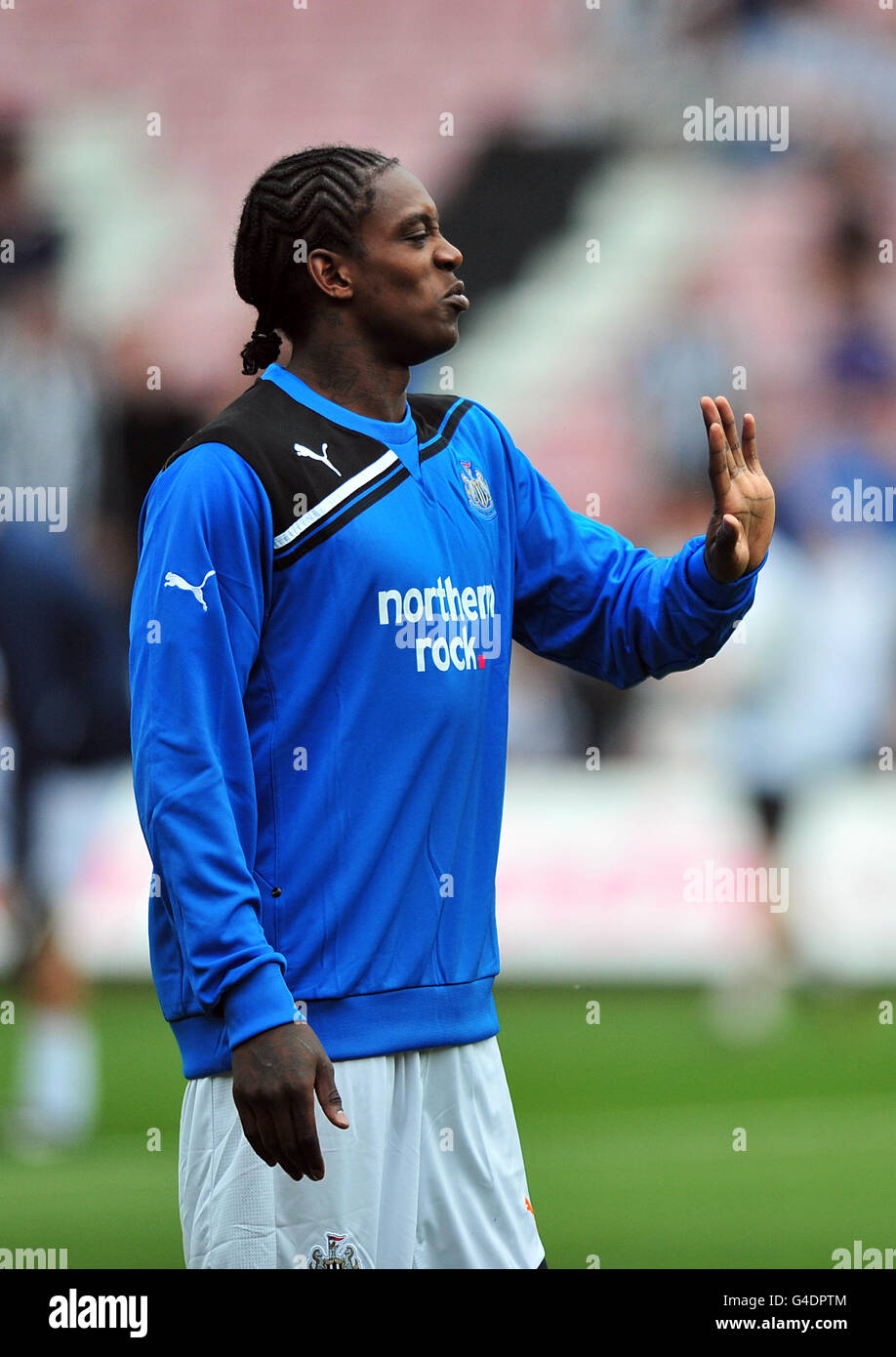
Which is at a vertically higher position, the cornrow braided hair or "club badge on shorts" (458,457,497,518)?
the cornrow braided hair

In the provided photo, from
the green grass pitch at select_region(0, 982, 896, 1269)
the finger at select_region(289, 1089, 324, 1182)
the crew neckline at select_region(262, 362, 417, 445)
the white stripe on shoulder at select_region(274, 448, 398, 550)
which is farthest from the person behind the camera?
the green grass pitch at select_region(0, 982, 896, 1269)

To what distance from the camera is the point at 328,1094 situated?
6.76ft

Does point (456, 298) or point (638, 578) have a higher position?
point (456, 298)

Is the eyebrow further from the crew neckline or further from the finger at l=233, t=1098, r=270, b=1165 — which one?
the finger at l=233, t=1098, r=270, b=1165

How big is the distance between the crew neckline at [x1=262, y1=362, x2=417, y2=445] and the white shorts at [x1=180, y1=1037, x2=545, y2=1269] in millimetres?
755

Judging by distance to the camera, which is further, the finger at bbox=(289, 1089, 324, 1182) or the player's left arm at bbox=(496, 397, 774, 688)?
the player's left arm at bbox=(496, 397, 774, 688)

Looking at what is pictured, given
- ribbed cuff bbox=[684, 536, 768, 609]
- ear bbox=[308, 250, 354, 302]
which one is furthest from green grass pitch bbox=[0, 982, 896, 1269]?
ear bbox=[308, 250, 354, 302]

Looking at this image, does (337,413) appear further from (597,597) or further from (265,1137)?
(265,1137)

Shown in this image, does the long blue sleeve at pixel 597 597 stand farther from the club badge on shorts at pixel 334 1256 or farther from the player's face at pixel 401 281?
the club badge on shorts at pixel 334 1256

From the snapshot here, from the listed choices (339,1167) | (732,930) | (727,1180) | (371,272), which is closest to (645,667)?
(371,272)

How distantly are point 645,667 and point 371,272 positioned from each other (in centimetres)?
64

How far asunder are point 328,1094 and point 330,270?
1.03 metres

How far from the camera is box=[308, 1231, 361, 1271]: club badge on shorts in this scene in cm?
222

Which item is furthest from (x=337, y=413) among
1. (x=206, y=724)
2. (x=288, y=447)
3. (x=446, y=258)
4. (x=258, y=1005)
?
(x=258, y=1005)
